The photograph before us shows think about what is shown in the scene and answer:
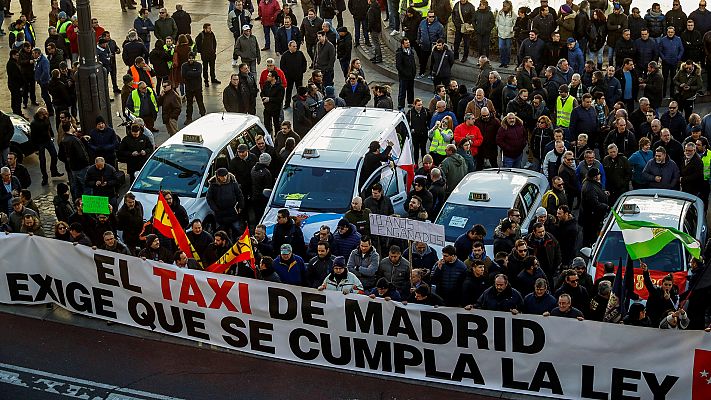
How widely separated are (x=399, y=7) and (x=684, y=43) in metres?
7.32

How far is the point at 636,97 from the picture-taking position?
78.4ft

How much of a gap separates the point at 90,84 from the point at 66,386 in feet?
24.5

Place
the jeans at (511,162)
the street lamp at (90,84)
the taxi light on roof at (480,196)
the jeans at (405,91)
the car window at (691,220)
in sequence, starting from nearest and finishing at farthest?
1. the car window at (691,220)
2. the taxi light on roof at (480,196)
3. the jeans at (511,162)
4. the street lamp at (90,84)
5. the jeans at (405,91)

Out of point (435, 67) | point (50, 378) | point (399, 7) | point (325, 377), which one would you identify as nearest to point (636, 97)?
point (435, 67)

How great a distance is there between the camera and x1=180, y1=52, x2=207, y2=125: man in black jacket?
24.7 metres

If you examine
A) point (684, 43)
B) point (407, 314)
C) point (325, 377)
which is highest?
point (684, 43)

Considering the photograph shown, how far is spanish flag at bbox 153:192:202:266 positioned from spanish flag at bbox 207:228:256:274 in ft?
2.36

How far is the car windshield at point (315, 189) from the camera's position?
61.5 ft

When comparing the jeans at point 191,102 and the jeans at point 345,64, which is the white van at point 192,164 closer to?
the jeans at point 191,102

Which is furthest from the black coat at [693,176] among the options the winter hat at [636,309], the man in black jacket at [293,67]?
the man in black jacket at [293,67]

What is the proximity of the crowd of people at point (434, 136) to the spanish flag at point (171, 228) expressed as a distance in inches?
8.9

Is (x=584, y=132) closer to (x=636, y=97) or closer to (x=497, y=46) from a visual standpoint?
(x=636, y=97)

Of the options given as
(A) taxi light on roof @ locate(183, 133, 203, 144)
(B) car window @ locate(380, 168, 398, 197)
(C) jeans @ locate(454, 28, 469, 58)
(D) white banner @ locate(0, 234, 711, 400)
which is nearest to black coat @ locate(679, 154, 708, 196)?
(B) car window @ locate(380, 168, 398, 197)

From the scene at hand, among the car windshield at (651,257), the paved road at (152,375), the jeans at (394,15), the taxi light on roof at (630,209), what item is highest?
the jeans at (394,15)
